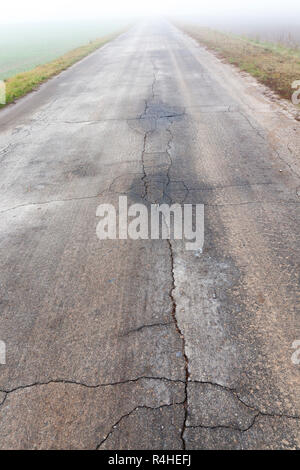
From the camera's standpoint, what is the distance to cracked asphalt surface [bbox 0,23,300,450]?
2174 millimetres

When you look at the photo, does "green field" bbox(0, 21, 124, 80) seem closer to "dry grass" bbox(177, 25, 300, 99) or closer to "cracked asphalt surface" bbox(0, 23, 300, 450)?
"dry grass" bbox(177, 25, 300, 99)
